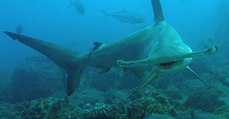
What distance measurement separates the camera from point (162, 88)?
10.4 metres

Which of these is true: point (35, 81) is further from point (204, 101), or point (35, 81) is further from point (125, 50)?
point (125, 50)

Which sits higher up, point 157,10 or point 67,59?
point 157,10

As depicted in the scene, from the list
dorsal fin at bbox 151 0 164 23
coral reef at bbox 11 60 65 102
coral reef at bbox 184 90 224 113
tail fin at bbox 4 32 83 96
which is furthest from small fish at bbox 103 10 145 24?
dorsal fin at bbox 151 0 164 23

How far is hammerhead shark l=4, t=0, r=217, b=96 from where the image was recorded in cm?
359

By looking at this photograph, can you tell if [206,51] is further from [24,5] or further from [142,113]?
[24,5]

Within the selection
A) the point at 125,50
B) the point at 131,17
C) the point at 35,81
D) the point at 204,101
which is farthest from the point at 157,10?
the point at 131,17

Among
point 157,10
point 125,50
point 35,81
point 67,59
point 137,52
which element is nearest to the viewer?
point 137,52

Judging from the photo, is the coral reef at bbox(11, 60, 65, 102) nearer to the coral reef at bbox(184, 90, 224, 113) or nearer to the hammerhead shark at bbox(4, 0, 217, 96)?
the coral reef at bbox(184, 90, 224, 113)

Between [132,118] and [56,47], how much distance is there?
197 centimetres

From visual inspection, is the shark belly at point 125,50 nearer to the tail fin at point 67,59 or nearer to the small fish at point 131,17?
the tail fin at point 67,59

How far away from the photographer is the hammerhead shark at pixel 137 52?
3.59 metres

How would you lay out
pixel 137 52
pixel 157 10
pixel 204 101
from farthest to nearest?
1. pixel 204 101
2. pixel 157 10
3. pixel 137 52

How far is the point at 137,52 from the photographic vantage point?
498cm

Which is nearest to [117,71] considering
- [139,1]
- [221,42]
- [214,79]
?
[214,79]
